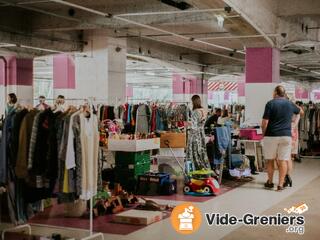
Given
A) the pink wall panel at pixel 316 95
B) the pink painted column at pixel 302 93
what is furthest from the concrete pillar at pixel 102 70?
the pink wall panel at pixel 316 95

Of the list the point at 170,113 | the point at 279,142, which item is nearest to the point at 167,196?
the point at 279,142

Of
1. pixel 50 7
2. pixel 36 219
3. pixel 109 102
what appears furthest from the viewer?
pixel 109 102

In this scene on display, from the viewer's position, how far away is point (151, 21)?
10.8m

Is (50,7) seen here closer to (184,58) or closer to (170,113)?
(170,113)

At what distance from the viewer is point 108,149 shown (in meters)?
8.05

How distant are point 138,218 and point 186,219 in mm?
550

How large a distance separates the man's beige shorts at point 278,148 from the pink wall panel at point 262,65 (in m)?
3.38

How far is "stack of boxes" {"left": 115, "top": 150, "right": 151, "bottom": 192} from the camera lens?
8102 mm

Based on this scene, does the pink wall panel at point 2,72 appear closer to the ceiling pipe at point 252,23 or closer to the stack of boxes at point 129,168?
the ceiling pipe at point 252,23

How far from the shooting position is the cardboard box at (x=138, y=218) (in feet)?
19.9

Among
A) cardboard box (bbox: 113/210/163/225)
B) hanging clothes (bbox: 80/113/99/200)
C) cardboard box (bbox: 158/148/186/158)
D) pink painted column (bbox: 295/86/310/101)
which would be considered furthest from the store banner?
hanging clothes (bbox: 80/113/99/200)

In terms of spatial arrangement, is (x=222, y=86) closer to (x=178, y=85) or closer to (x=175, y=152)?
(x=178, y=85)

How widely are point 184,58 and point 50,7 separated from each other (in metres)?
8.99

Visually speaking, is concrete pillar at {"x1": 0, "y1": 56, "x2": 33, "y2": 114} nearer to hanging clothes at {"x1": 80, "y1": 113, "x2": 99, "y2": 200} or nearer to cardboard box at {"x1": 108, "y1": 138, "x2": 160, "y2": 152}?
cardboard box at {"x1": 108, "y1": 138, "x2": 160, "y2": 152}
